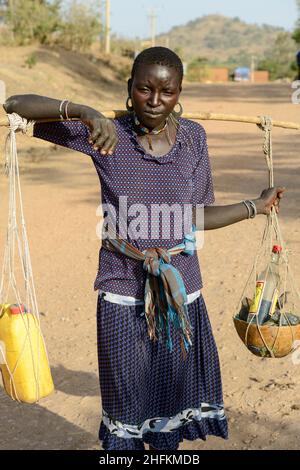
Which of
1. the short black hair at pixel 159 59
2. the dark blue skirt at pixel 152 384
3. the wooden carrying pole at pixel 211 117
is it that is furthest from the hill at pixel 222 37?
the short black hair at pixel 159 59

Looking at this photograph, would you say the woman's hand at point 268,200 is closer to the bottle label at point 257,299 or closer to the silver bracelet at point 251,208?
the silver bracelet at point 251,208

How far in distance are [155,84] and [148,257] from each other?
0.59 metres

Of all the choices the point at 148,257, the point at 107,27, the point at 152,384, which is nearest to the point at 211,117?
the point at 148,257

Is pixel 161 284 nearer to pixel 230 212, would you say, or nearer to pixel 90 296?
pixel 230 212

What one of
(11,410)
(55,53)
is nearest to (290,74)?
(55,53)

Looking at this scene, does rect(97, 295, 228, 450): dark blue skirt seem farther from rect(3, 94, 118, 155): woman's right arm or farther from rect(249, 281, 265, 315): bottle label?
rect(3, 94, 118, 155): woman's right arm

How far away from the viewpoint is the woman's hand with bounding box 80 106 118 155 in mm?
2277

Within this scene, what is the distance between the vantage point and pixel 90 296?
5504mm

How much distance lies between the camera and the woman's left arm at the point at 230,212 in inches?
108

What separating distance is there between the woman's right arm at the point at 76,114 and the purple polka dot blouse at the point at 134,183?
4.5 inches

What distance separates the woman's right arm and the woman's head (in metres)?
0.14

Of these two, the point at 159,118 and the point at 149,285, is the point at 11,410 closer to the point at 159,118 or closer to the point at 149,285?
the point at 149,285

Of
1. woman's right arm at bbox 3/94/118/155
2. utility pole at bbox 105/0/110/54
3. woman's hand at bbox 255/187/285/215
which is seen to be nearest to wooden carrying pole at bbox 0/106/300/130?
woman's right arm at bbox 3/94/118/155
